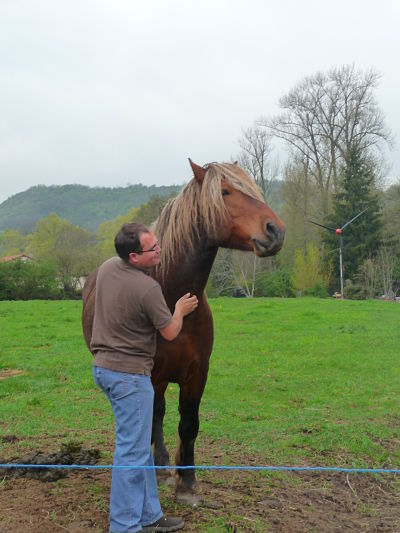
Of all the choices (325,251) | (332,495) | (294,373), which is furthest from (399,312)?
(325,251)

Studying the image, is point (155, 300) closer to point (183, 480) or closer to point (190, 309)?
point (190, 309)

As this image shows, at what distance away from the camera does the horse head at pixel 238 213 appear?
11.2ft

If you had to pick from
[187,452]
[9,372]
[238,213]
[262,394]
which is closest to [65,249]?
[9,372]

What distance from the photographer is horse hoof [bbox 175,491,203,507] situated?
13.2 ft

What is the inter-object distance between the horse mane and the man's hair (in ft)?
1.97

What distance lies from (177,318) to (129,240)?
56 cm

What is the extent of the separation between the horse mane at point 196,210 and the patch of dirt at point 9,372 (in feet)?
21.5

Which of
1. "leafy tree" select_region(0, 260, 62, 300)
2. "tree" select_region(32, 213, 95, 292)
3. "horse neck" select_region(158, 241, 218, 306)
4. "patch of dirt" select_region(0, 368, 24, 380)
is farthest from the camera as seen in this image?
"tree" select_region(32, 213, 95, 292)

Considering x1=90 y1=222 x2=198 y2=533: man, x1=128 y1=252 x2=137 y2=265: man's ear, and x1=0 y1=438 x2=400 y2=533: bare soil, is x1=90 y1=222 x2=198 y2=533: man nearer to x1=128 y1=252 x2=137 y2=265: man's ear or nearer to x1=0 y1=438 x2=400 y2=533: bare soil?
x1=128 y1=252 x2=137 y2=265: man's ear

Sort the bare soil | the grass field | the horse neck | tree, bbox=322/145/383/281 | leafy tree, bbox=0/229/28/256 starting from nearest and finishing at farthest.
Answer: the bare soil
the horse neck
the grass field
tree, bbox=322/145/383/281
leafy tree, bbox=0/229/28/256

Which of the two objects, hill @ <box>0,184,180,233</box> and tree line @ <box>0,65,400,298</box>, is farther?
hill @ <box>0,184,180,233</box>

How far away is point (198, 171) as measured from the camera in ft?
12.3

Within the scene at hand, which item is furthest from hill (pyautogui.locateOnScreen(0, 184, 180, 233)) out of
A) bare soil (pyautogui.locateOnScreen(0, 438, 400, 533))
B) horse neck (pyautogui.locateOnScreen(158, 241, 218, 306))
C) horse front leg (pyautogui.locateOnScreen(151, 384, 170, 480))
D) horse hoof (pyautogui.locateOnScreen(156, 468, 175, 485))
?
horse neck (pyautogui.locateOnScreen(158, 241, 218, 306))

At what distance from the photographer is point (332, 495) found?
14.5ft
